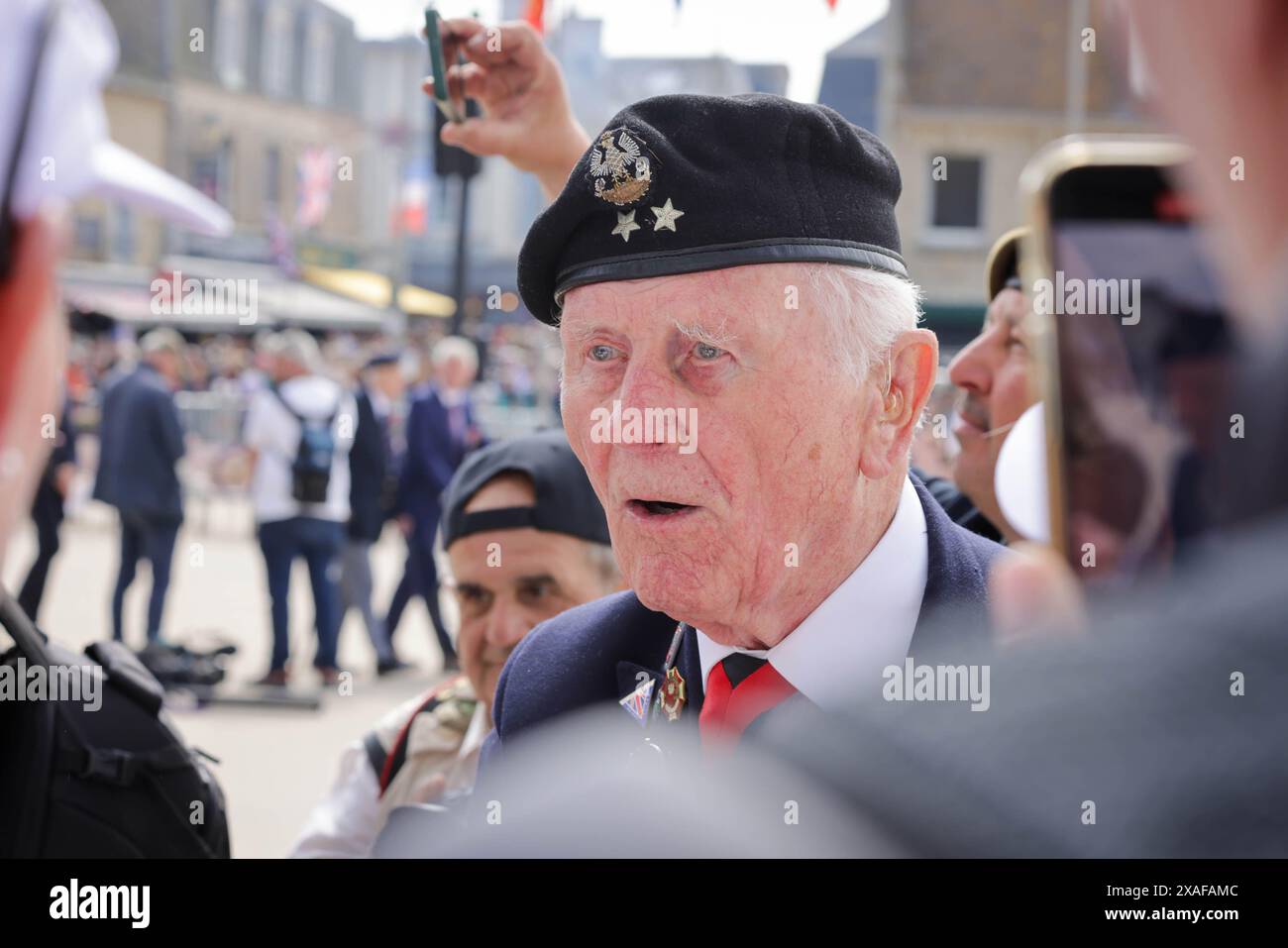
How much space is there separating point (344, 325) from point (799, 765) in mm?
30085

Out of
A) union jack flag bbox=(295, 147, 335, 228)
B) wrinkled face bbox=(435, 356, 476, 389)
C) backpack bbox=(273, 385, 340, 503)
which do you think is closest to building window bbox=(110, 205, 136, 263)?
union jack flag bbox=(295, 147, 335, 228)

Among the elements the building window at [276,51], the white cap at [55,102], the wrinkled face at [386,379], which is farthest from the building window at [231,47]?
the white cap at [55,102]

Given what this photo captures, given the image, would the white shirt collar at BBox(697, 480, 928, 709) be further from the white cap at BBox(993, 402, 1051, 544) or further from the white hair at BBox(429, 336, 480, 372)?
the white hair at BBox(429, 336, 480, 372)

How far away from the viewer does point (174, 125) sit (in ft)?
41.4

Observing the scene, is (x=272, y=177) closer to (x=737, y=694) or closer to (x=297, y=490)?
(x=297, y=490)

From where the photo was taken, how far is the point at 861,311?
167 centimetres

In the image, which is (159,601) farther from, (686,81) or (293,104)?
(293,104)

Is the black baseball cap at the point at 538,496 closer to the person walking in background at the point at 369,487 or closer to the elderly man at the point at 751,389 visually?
the elderly man at the point at 751,389

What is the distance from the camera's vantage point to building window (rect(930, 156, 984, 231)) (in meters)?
22.8

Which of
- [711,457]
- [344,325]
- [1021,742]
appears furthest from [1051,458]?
[344,325]

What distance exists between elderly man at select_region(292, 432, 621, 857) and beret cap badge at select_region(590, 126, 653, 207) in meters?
1.28

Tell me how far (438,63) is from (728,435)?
0.87 metres

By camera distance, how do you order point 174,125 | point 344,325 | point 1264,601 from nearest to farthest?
point 1264,601 < point 174,125 < point 344,325

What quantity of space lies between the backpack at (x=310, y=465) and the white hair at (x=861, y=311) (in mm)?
6355
